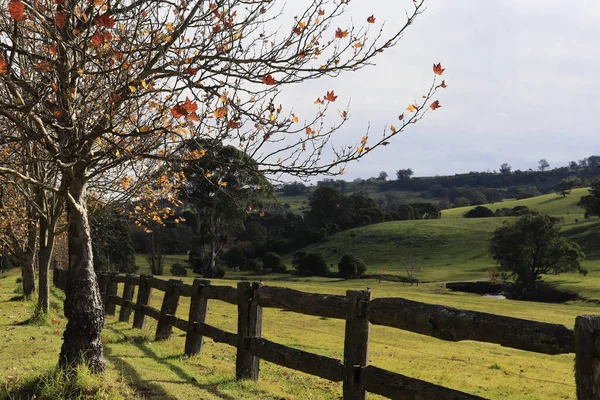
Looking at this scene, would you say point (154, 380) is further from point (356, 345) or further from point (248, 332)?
point (356, 345)

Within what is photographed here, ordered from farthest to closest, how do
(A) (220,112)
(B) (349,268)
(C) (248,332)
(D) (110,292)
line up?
(B) (349,268) < (D) (110,292) < (C) (248,332) < (A) (220,112)

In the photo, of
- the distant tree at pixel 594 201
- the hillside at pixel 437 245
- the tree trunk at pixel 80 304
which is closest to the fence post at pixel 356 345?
the tree trunk at pixel 80 304

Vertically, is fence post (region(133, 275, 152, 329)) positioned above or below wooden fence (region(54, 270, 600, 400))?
below

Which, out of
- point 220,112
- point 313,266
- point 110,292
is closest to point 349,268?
point 313,266

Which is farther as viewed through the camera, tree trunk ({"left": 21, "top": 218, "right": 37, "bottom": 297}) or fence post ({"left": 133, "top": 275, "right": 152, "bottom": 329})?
tree trunk ({"left": 21, "top": 218, "right": 37, "bottom": 297})

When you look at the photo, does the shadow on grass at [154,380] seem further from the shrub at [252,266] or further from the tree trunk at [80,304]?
the shrub at [252,266]

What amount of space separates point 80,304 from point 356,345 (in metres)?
4.08

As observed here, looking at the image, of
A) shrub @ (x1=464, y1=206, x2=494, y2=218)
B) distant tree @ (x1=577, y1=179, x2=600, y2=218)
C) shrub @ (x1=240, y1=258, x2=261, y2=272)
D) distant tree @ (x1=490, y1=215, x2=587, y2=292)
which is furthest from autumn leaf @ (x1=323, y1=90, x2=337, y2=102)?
shrub @ (x1=464, y1=206, x2=494, y2=218)

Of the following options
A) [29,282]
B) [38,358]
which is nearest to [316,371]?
[38,358]

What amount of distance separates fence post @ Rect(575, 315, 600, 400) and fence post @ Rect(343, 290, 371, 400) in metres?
2.73

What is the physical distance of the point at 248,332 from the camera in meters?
9.27

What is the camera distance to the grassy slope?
8781 mm

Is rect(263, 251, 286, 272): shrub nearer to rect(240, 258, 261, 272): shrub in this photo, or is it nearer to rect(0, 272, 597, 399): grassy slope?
rect(240, 258, 261, 272): shrub

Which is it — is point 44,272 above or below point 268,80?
below
